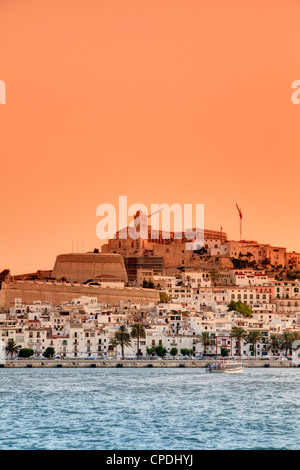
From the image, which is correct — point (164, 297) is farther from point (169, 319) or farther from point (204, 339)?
point (204, 339)

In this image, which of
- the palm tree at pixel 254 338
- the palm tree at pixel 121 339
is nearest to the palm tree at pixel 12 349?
the palm tree at pixel 121 339

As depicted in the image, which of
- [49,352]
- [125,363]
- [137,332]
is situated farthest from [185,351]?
[49,352]

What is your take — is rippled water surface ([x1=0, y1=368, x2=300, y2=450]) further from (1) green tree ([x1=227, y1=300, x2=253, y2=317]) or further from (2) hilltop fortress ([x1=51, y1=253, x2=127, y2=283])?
(2) hilltop fortress ([x1=51, y1=253, x2=127, y2=283])

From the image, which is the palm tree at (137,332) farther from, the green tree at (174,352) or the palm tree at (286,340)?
the palm tree at (286,340)

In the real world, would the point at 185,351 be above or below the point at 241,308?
below

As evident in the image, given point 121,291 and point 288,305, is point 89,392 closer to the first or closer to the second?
point 121,291

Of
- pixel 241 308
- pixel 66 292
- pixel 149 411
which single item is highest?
pixel 66 292
